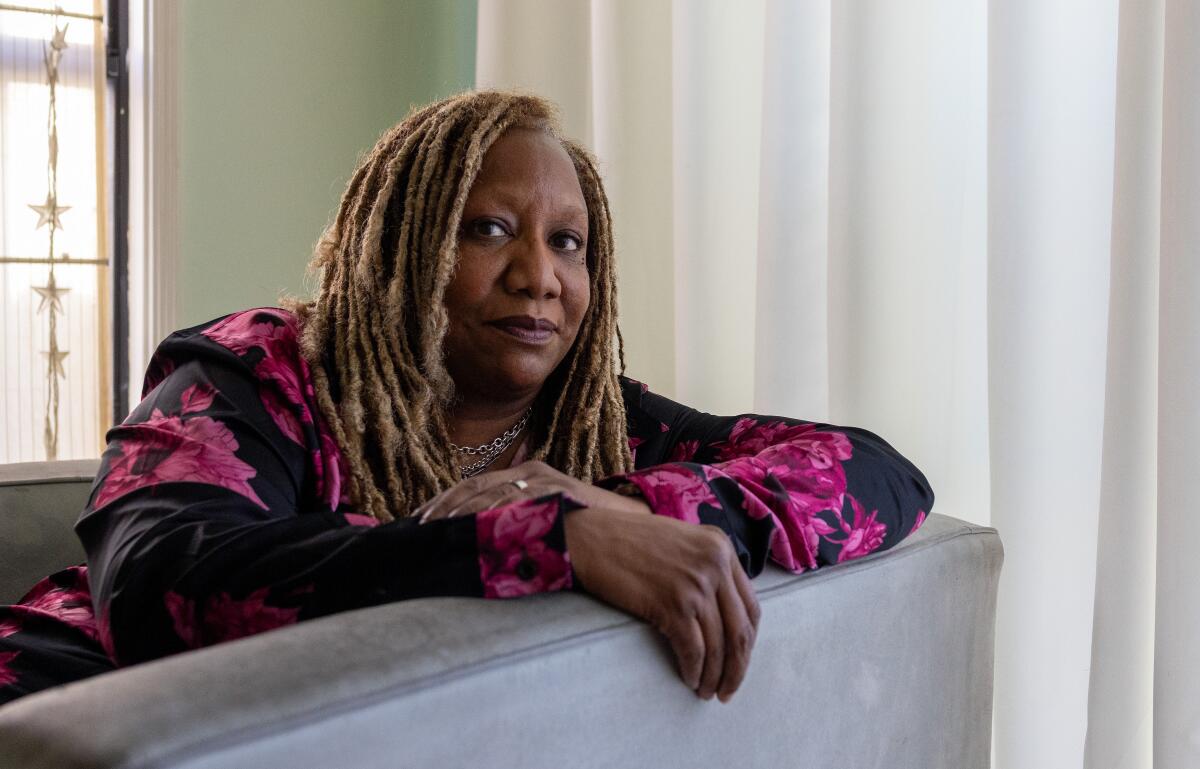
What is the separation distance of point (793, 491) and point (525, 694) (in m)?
0.47

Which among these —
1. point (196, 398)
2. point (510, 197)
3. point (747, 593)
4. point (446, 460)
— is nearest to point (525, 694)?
point (747, 593)

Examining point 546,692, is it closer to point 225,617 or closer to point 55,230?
point 225,617

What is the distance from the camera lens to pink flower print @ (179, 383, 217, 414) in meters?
1.17

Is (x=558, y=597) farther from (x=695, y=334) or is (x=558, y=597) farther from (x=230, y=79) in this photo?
(x=230, y=79)

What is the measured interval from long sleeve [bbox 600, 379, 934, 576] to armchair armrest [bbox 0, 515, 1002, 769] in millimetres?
26

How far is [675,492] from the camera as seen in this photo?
1.08 m

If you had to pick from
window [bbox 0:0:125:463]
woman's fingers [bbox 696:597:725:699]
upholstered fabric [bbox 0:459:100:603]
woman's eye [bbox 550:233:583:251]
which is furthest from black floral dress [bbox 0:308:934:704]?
window [bbox 0:0:125:463]

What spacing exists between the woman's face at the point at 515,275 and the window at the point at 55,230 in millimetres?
1712

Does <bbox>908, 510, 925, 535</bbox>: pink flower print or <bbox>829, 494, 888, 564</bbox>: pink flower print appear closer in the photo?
<bbox>829, 494, 888, 564</bbox>: pink flower print

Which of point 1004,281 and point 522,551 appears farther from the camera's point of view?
point 1004,281

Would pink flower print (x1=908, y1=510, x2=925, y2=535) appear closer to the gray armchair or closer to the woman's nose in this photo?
the gray armchair

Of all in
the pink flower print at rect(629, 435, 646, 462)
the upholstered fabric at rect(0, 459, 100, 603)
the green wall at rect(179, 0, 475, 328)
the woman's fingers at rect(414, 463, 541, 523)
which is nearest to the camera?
the woman's fingers at rect(414, 463, 541, 523)

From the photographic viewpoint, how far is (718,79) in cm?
196

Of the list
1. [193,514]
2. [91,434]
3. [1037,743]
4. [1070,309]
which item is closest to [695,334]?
[1070,309]
